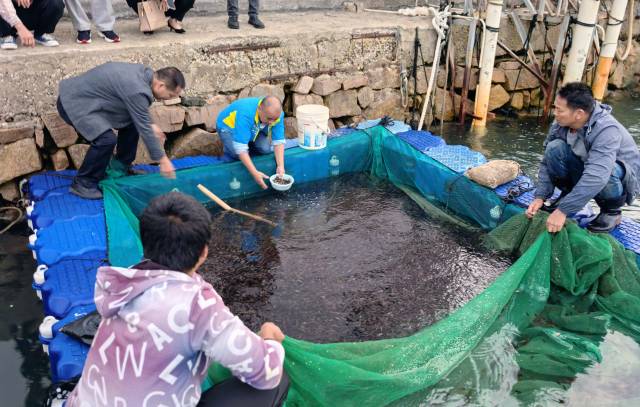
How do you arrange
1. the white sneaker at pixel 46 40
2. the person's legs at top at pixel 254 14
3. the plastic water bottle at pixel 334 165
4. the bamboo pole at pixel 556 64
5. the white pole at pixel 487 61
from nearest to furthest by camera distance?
the white sneaker at pixel 46 40 → the plastic water bottle at pixel 334 165 → the person's legs at top at pixel 254 14 → the white pole at pixel 487 61 → the bamboo pole at pixel 556 64

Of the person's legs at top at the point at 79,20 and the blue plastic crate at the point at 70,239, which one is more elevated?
the person's legs at top at the point at 79,20

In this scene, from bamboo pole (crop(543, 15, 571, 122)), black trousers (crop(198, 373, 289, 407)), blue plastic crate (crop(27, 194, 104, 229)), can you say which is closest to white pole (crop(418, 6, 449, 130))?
bamboo pole (crop(543, 15, 571, 122))

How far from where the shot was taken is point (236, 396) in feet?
7.64

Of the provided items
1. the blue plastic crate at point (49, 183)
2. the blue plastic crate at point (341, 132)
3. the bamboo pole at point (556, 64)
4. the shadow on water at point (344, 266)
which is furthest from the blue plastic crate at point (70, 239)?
the bamboo pole at point (556, 64)

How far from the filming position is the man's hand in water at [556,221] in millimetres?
4117

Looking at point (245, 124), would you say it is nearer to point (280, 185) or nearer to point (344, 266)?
point (280, 185)

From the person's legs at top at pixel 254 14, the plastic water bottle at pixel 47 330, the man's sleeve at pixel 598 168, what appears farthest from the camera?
the person's legs at top at pixel 254 14

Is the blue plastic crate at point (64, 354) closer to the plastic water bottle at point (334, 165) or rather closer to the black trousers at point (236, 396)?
the black trousers at point (236, 396)

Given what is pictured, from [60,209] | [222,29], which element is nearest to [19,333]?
[60,209]

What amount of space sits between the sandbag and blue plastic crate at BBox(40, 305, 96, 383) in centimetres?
383

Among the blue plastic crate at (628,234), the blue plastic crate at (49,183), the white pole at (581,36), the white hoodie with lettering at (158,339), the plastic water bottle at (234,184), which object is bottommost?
the plastic water bottle at (234,184)

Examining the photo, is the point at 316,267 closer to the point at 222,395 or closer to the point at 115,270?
the point at 222,395

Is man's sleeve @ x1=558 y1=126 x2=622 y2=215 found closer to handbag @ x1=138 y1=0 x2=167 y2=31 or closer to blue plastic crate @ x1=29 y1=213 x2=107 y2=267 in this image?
blue plastic crate @ x1=29 y1=213 x2=107 y2=267

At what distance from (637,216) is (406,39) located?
151 inches
